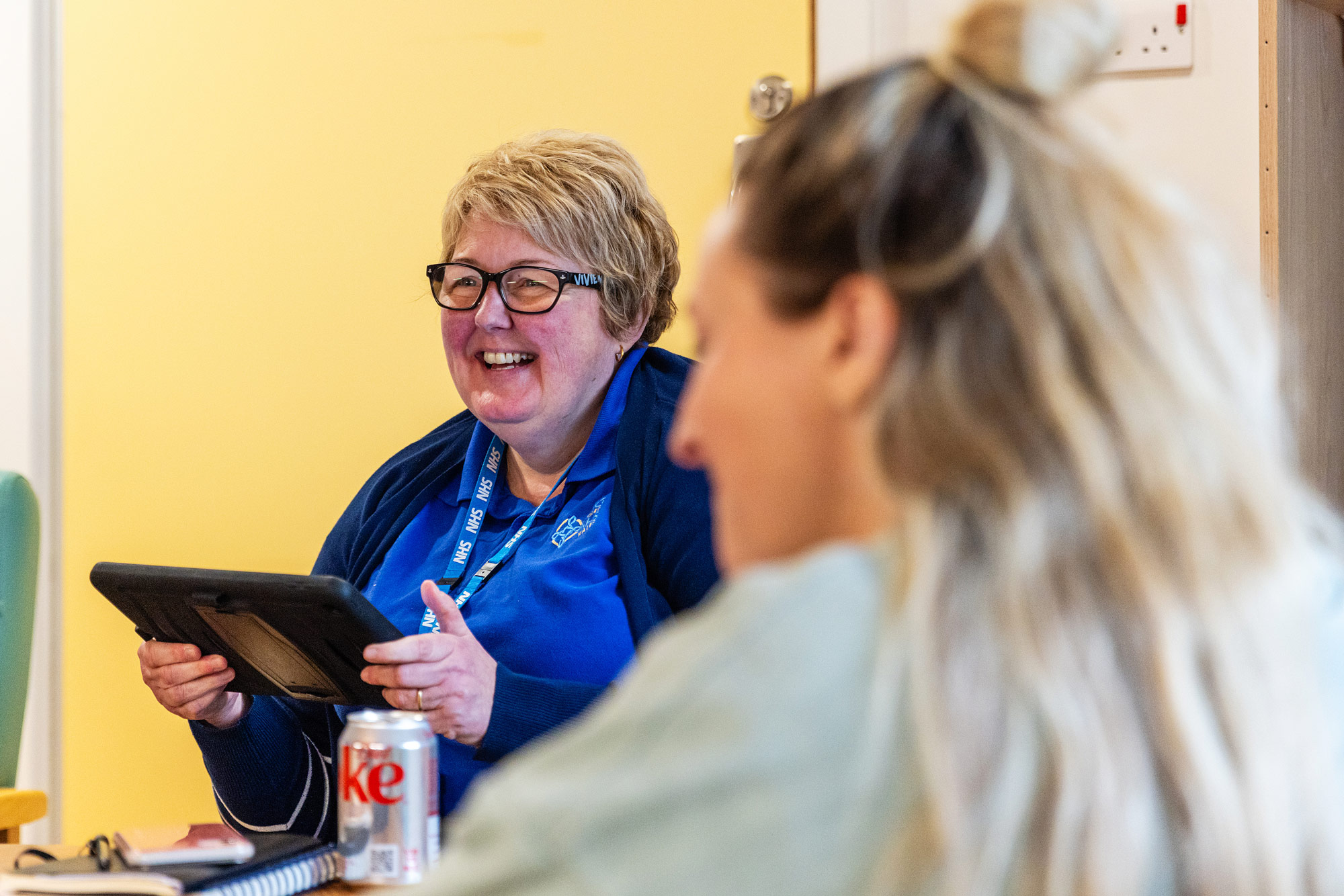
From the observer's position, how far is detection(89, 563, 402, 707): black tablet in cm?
118

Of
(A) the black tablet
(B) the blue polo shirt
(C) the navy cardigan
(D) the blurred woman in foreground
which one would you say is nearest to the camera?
(D) the blurred woman in foreground

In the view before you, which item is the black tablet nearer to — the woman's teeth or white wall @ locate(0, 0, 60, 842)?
the woman's teeth

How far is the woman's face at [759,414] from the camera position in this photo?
1.98 feet

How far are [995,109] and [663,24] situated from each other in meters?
1.51

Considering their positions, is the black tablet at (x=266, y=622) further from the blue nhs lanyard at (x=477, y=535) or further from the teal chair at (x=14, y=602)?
the teal chair at (x=14, y=602)

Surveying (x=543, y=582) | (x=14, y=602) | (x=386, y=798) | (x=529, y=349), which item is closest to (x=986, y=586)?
(x=386, y=798)

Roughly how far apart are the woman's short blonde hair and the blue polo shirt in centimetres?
10

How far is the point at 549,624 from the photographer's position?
59.2 inches

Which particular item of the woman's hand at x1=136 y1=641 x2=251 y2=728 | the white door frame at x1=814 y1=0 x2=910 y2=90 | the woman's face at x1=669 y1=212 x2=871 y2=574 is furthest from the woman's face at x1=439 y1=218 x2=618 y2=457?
the woman's face at x1=669 y1=212 x2=871 y2=574

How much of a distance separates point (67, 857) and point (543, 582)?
569mm

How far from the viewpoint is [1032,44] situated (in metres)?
0.60

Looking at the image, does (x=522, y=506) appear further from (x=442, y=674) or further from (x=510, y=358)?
(x=442, y=674)

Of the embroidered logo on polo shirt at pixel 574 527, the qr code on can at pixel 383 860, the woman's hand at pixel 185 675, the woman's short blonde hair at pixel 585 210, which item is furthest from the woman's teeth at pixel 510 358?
the qr code on can at pixel 383 860

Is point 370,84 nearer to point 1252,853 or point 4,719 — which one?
point 4,719
